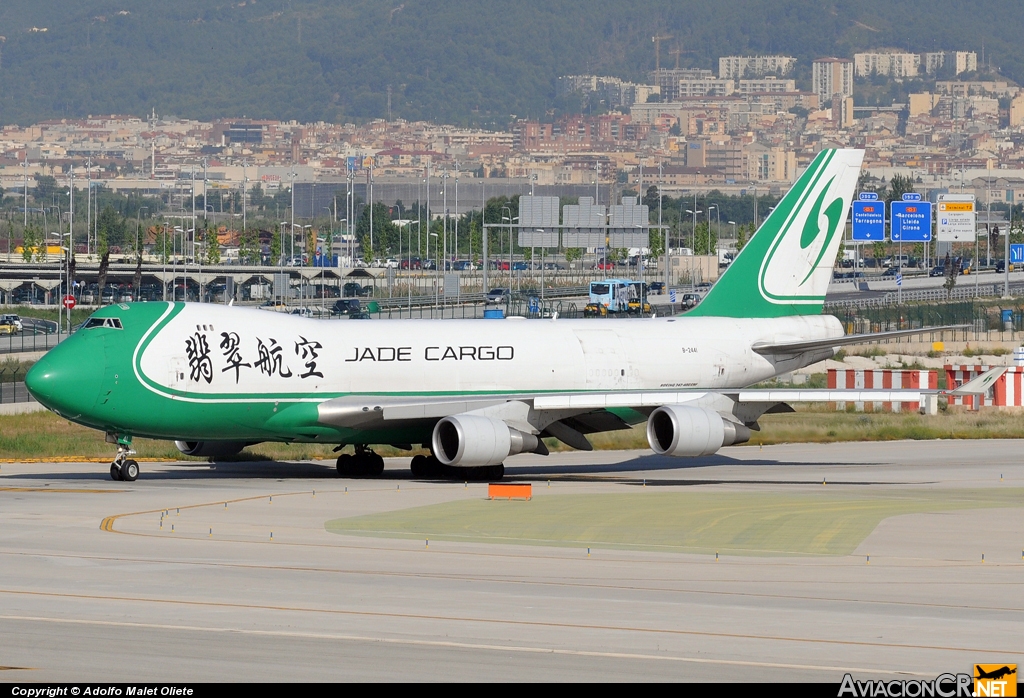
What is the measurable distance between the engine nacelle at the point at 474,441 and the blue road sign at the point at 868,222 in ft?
408

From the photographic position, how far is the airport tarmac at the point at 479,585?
20.1 metres

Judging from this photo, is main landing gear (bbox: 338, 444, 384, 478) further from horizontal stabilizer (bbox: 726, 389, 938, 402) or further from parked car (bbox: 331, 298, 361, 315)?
parked car (bbox: 331, 298, 361, 315)

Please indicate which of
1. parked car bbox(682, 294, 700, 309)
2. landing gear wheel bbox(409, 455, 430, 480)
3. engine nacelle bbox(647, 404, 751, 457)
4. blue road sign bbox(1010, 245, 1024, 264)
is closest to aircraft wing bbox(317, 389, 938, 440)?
engine nacelle bbox(647, 404, 751, 457)

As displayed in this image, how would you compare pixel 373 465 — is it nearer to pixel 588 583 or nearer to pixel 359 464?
pixel 359 464

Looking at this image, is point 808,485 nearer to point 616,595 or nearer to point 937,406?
point 616,595

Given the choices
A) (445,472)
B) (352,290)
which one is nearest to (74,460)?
(445,472)

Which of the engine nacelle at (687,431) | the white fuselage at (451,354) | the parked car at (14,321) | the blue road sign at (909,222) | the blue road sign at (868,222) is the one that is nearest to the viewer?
the white fuselage at (451,354)

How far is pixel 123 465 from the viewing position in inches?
1639

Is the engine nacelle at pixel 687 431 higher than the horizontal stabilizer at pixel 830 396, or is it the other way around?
the horizontal stabilizer at pixel 830 396

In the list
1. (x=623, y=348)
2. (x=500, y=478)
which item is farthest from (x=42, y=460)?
(x=623, y=348)

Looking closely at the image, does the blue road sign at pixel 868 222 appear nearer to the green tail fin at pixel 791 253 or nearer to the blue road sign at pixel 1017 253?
the blue road sign at pixel 1017 253

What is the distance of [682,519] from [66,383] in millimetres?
15836

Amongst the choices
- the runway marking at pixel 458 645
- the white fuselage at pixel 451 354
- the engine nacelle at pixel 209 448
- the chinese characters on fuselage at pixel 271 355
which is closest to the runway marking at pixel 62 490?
the white fuselage at pixel 451 354

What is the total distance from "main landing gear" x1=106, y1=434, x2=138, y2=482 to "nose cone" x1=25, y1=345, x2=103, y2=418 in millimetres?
1830
